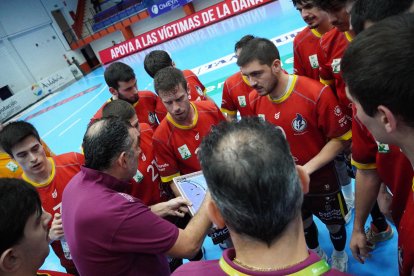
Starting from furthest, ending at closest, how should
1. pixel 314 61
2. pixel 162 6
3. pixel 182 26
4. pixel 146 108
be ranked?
pixel 162 6 → pixel 182 26 → pixel 146 108 → pixel 314 61

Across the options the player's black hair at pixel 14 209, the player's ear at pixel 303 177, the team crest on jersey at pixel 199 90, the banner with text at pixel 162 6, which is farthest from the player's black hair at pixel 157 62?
the banner with text at pixel 162 6

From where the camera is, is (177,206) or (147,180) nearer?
(177,206)

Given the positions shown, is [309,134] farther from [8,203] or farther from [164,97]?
[8,203]

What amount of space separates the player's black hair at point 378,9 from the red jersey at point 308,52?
1.55 m

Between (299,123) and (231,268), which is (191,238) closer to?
(231,268)

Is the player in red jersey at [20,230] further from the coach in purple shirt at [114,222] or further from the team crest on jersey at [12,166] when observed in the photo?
the team crest on jersey at [12,166]

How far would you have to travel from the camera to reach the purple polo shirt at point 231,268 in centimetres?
85

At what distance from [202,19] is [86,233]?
62.8 ft

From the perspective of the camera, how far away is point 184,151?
→ 2.88m

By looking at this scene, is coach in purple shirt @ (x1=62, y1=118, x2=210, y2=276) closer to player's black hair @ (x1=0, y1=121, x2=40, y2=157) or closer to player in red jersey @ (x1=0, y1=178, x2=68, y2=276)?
player in red jersey @ (x1=0, y1=178, x2=68, y2=276)

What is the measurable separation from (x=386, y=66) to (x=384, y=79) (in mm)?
43

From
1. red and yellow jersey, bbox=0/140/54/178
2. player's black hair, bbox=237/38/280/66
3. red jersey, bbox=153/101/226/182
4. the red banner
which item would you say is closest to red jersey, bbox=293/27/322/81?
player's black hair, bbox=237/38/280/66

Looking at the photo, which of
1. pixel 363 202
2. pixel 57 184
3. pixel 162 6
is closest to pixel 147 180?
pixel 57 184

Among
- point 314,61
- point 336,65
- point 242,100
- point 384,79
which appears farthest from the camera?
point 242,100
